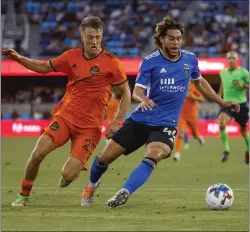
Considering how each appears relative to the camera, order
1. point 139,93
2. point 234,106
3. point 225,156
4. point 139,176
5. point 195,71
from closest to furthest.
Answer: point 139,176 < point 139,93 < point 195,71 < point 234,106 < point 225,156

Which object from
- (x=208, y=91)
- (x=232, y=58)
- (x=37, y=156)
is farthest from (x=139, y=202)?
Result: (x=232, y=58)

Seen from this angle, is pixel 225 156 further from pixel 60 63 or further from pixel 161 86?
pixel 60 63

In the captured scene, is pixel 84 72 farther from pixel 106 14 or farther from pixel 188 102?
pixel 106 14

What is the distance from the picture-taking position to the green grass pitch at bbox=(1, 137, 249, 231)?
7.75 m

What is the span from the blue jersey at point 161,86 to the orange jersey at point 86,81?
0.39 metres

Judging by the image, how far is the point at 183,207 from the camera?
9578mm

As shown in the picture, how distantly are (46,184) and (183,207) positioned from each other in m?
4.19

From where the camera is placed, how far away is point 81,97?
977cm

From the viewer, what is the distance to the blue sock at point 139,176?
897 centimetres

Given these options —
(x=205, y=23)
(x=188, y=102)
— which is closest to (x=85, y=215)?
(x=188, y=102)

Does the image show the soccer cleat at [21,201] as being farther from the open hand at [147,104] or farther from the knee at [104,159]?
the open hand at [147,104]

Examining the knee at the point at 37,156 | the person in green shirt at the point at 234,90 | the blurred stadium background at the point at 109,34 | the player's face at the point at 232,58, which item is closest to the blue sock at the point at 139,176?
the knee at the point at 37,156

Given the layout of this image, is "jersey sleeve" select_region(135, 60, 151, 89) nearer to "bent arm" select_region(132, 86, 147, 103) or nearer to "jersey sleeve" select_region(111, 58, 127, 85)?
"bent arm" select_region(132, 86, 147, 103)

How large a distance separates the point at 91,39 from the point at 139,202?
2.15 m
